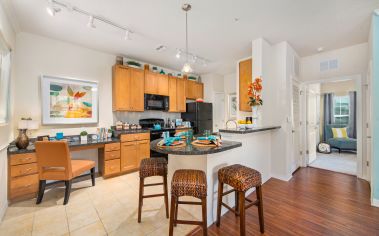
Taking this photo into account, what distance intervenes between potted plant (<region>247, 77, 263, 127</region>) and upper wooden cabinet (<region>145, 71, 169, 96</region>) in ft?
8.10

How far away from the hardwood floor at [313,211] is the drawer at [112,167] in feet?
7.46

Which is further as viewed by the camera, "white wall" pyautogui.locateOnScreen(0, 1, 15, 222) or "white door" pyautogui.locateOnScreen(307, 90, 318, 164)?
"white door" pyautogui.locateOnScreen(307, 90, 318, 164)

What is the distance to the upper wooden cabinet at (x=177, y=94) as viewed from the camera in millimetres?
4832

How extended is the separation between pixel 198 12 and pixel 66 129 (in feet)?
11.0

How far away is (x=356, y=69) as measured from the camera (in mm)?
3381

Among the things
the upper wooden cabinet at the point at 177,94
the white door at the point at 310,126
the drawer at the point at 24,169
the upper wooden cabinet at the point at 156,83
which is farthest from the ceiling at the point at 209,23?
the drawer at the point at 24,169

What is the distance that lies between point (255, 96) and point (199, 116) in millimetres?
2289

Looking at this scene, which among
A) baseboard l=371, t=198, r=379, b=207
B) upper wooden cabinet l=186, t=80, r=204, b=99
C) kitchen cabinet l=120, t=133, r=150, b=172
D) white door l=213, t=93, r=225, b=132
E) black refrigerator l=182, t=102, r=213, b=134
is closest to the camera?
baseboard l=371, t=198, r=379, b=207

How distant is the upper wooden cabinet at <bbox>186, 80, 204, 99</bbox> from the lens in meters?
Result: 5.34

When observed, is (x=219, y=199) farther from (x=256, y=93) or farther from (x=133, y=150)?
(x=133, y=150)

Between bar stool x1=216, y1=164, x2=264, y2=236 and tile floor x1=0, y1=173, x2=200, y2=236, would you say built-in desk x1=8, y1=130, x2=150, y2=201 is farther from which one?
bar stool x1=216, y1=164, x2=264, y2=236

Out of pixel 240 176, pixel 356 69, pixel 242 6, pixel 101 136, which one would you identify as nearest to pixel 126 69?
pixel 101 136

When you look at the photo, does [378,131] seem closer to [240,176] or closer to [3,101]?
[240,176]

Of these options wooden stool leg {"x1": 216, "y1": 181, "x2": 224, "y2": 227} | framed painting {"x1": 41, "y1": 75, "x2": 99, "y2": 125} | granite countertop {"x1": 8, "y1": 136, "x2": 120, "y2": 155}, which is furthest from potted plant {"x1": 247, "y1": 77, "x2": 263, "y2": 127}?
framed painting {"x1": 41, "y1": 75, "x2": 99, "y2": 125}
